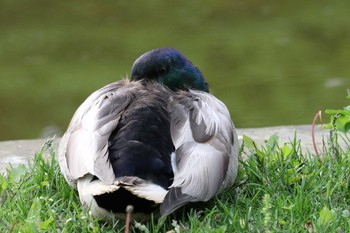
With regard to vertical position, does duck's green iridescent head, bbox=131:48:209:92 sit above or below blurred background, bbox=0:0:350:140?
above

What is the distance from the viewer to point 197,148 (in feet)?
12.0

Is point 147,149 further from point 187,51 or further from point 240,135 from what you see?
point 187,51

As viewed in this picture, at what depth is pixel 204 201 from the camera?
140 inches

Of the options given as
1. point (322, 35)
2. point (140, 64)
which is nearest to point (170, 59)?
point (140, 64)

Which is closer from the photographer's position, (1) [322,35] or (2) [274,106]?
(2) [274,106]

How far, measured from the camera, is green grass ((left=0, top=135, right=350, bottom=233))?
3469mm

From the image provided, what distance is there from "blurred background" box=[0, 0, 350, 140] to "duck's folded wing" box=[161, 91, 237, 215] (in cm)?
256

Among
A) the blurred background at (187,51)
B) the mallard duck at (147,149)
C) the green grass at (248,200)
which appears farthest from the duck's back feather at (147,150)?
the blurred background at (187,51)

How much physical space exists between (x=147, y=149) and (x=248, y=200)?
0.55 metres

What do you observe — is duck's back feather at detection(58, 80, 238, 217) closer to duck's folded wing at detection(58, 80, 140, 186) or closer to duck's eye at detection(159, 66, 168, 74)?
duck's folded wing at detection(58, 80, 140, 186)

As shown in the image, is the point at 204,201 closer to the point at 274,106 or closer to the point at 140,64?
the point at 140,64

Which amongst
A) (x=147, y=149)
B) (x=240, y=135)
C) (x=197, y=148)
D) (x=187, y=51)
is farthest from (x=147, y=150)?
(x=187, y=51)

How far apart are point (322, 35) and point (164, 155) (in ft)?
17.1

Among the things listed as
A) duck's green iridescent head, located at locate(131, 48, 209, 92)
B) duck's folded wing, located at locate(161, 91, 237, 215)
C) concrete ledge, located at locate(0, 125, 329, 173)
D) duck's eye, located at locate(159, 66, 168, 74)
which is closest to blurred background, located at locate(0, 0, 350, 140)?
concrete ledge, located at locate(0, 125, 329, 173)
